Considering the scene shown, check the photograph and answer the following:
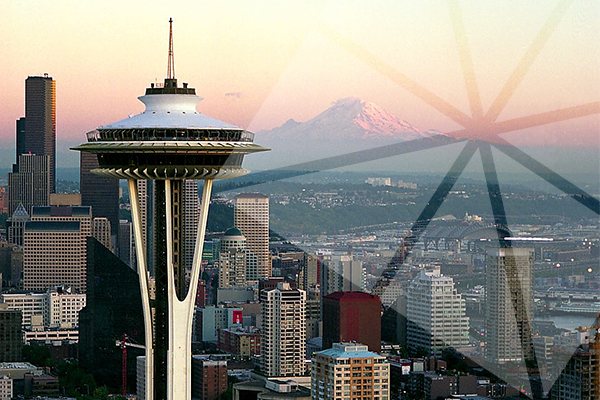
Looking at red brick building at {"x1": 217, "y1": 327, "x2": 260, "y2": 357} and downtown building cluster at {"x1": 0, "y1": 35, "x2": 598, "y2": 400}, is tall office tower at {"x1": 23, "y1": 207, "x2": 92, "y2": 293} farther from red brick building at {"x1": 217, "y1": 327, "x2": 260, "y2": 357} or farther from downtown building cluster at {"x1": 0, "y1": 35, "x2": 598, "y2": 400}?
red brick building at {"x1": 217, "y1": 327, "x2": 260, "y2": 357}

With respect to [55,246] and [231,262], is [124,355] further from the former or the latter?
[55,246]

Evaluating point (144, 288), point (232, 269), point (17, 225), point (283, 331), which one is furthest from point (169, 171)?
point (17, 225)

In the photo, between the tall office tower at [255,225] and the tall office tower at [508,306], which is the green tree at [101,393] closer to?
the tall office tower at [255,225]

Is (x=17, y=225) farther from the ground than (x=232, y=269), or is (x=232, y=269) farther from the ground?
(x=17, y=225)

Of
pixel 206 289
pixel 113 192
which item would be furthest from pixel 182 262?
pixel 113 192

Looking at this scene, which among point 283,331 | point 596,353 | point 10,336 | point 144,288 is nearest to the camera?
point 144,288

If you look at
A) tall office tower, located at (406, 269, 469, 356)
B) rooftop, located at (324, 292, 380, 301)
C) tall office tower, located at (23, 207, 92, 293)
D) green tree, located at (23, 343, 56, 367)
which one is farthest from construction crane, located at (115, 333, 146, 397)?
tall office tower, located at (23, 207, 92, 293)
